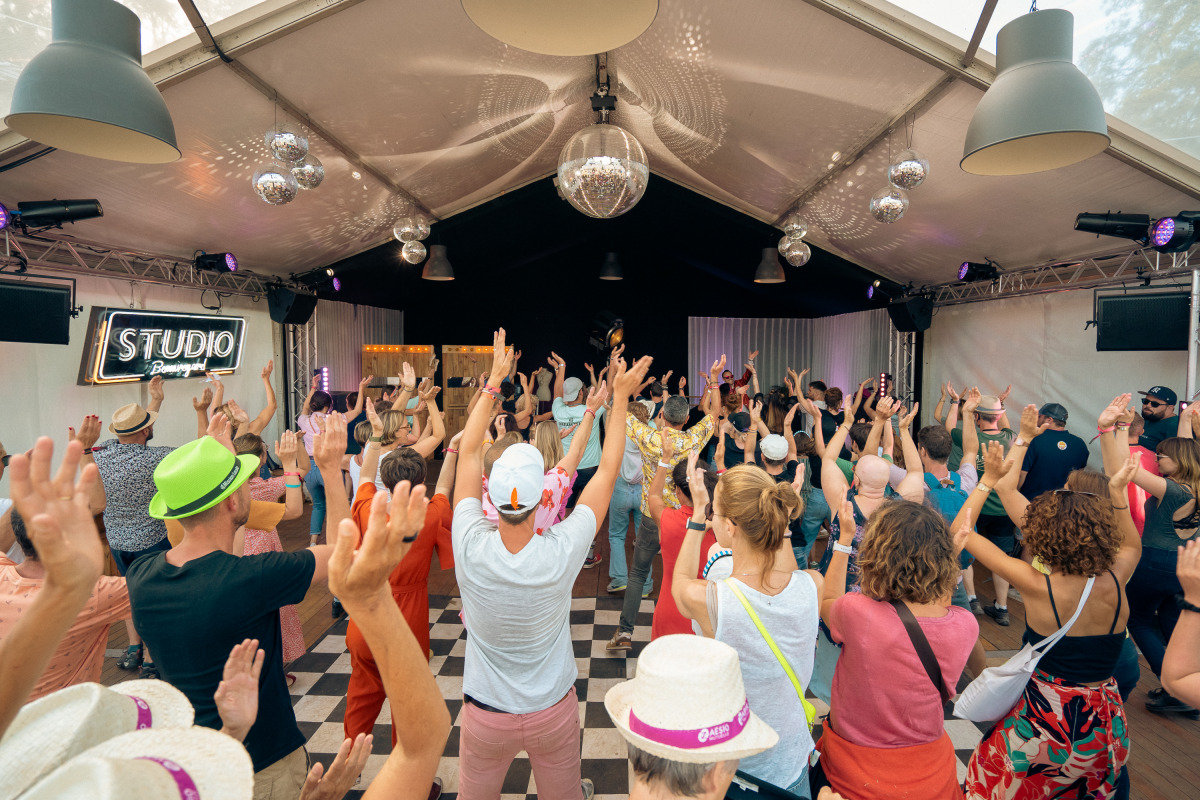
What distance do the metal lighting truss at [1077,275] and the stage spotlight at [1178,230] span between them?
0.44 m

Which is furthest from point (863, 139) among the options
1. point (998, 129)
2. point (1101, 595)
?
point (1101, 595)

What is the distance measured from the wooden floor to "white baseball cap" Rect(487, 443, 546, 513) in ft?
9.04

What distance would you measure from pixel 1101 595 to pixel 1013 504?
0.49 m

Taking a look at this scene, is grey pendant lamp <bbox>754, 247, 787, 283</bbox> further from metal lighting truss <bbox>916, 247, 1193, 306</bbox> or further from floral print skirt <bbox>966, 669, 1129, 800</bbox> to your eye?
floral print skirt <bbox>966, 669, 1129, 800</bbox>

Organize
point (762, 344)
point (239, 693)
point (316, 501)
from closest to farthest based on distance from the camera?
point (239, 693) < point (316, 501) < point (762, 344)

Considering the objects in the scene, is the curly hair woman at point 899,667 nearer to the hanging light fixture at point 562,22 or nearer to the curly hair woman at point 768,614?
the curly hair woman at point 768,614

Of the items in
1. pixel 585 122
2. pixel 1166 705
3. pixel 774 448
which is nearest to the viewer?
pixel 1166 705

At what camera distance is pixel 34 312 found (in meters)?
3.78

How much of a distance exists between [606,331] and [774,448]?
7618mm

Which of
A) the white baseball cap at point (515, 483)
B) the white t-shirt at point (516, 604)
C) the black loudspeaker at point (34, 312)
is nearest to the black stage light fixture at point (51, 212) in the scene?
the black loudspeaker at point (34, 312)

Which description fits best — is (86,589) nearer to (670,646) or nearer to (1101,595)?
(670,646)

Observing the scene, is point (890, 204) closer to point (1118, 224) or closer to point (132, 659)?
point (1118, 224)

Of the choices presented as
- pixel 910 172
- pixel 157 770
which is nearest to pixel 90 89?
pixel 157 770

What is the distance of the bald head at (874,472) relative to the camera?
7.62 ft
